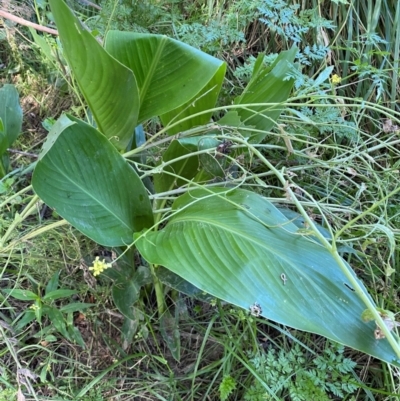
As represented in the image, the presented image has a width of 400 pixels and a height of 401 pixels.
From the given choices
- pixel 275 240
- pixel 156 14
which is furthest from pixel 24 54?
pixel 275 240

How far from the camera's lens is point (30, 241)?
79cm

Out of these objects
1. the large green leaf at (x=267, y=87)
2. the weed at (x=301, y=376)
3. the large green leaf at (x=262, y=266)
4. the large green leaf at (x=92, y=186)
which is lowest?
the weed at (x=301, y=376)

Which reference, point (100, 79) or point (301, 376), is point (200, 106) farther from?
point (301, 376)

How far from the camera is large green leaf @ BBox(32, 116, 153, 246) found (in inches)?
22.3

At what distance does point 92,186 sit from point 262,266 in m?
0.29

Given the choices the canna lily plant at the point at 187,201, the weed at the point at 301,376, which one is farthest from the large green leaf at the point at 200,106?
the weed at the point at 301,376

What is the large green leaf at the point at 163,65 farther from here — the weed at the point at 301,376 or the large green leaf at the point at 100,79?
the weed at the point at 301,376

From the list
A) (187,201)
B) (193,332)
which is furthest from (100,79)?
(193,332)

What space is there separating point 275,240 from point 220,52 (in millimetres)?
631

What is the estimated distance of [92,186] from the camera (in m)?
0.62

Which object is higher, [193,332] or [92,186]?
[92,186]

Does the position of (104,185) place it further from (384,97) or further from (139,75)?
(384,97)

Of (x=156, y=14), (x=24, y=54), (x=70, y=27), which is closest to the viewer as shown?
(x=70, y=27)

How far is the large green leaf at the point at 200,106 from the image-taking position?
720 mm
